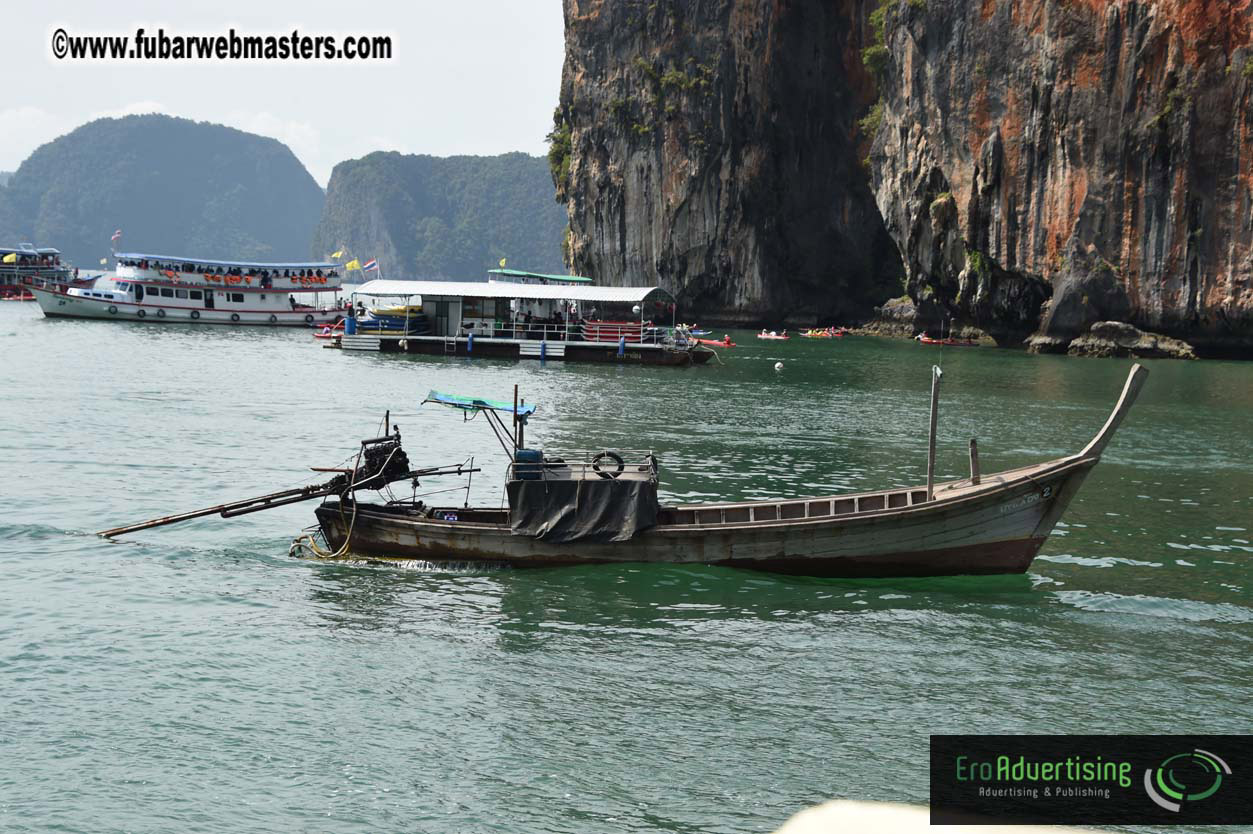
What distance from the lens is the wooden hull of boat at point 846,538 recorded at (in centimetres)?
1831

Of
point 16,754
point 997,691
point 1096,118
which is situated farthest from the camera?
point 1096,118

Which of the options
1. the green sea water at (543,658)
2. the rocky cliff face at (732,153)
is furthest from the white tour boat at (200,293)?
the green sea water at (543,658)

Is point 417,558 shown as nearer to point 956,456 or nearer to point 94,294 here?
point 956,456

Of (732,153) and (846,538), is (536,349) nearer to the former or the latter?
(732,153)

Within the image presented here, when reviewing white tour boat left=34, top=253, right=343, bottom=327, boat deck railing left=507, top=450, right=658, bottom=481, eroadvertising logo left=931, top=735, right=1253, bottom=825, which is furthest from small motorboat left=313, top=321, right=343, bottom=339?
eroadvertising logo left=931, top=735, right=1253, bottom=825

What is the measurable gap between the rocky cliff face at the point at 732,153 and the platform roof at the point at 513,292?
3169 centimetres

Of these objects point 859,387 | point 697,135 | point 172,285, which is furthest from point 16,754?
point 697,135

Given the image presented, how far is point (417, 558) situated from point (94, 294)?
7548cm

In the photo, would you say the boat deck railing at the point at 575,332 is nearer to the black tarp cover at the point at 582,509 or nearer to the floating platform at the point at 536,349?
the floating platform at the point at 536,349

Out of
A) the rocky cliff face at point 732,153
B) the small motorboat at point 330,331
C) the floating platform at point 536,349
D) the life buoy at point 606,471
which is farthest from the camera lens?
the rocky cliff face at point 732,153

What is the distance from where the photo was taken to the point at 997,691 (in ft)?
47.4

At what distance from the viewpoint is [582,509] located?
760 inches

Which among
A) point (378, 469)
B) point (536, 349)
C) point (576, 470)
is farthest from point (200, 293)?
point (576, 470)

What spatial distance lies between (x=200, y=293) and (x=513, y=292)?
31.8 m
